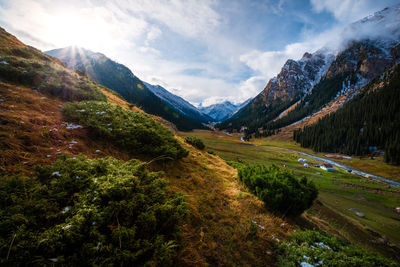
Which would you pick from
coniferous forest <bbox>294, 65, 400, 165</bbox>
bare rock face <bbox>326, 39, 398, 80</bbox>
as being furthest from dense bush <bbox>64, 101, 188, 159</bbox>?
bare rock face <bbox>326, 39, 398, 80</bbox>

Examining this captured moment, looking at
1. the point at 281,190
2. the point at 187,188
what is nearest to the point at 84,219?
the point at 187,188

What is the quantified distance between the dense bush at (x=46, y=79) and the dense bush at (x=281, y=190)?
1287cm

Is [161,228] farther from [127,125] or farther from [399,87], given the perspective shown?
[399,87]

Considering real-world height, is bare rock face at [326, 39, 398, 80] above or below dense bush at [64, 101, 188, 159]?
above

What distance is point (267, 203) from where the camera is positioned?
26.5 ft

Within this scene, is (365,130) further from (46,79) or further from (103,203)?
(46,79)

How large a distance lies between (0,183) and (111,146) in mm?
4188

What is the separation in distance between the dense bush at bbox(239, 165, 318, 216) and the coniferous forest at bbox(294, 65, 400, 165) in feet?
274

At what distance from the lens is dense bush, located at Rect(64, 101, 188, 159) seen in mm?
7270

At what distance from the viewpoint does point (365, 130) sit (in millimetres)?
78375

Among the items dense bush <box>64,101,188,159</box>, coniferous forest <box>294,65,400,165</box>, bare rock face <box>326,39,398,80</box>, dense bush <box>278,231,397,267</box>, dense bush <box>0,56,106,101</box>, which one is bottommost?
dense bush <box>278,231,397,267</box>

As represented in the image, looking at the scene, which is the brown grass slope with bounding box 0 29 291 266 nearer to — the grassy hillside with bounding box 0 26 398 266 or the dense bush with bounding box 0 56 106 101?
the grassy hillside with bounding box 0 26 398 266

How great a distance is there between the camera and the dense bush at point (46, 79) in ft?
28.4

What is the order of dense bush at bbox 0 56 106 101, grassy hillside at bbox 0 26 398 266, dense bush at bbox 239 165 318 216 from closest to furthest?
grassy hillside at bbox 0 26 398 266 → dense bush at bbox 239 165 318 216 → dense bush at bbox 0 56 106 101
